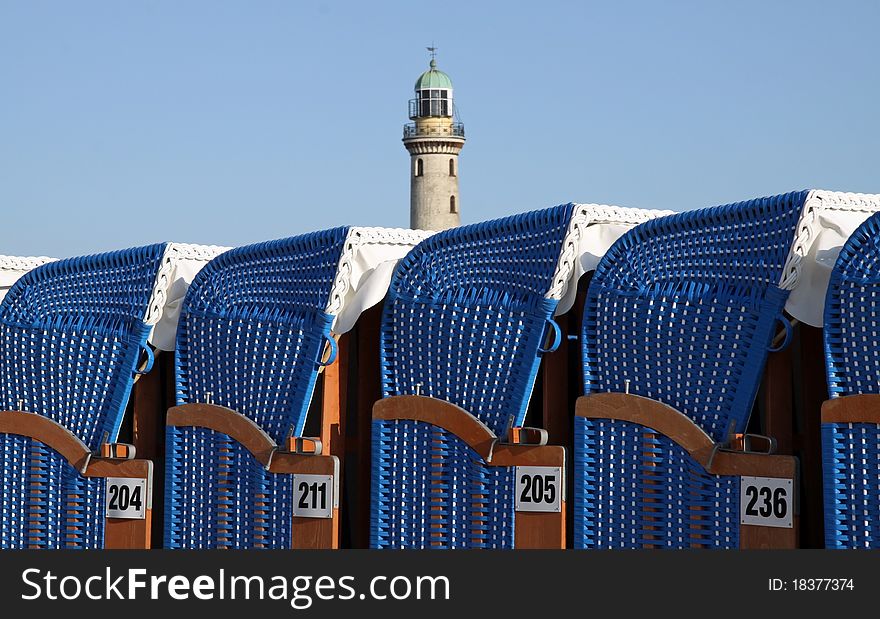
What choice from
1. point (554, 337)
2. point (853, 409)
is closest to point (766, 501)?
point (853, 409)

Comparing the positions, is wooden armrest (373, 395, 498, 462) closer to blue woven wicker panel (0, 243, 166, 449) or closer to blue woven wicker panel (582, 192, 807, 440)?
blue woven wicker panel (582, 192, 807, 440)

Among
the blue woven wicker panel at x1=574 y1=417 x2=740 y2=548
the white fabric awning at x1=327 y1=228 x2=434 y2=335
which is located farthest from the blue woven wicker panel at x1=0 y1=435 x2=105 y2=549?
the blue woven wicker panel at x1=574 y1=417 x2=740 y2=548

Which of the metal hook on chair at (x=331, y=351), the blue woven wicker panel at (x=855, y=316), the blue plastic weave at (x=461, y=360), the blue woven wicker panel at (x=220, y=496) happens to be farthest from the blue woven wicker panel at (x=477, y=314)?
the blue woven wicker panel at (x=855, y=316)

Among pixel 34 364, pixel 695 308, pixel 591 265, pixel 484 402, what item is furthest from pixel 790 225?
pixel 34 364

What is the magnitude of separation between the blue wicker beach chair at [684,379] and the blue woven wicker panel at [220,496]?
79.8 inches

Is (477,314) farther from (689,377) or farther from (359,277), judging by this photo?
(689,377)

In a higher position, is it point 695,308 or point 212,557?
point 695,308

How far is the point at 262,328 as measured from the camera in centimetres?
909

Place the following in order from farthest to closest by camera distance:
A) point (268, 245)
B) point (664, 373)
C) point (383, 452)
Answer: point (268, 245) → point (383, 452) → point (664, 373)

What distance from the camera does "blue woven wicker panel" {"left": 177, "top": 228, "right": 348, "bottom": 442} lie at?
8.84 m

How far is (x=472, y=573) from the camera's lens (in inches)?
288

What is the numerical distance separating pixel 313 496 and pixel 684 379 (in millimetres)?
2455

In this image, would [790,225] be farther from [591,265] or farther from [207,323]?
[207,323]

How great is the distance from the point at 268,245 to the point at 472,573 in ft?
9.20
